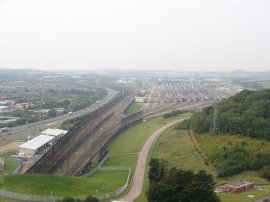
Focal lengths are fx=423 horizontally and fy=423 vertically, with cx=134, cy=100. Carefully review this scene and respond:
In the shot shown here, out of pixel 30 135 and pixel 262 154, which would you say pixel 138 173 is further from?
pixel 30 135

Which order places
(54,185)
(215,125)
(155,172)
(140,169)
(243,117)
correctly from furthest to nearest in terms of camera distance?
1. (215,125)
2. (243,117)
3. (140,169)
4. (155,172)
5. (54,185)

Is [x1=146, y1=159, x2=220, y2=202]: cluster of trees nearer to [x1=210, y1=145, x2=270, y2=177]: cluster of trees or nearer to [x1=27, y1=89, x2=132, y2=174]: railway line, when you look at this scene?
[x1=210, y1=145, x2=270, y2=177]: cluster of trees

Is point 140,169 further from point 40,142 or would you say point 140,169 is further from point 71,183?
point 40,142

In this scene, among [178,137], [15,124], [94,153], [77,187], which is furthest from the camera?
[15,124]

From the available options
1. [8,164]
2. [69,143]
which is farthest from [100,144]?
[8,164]

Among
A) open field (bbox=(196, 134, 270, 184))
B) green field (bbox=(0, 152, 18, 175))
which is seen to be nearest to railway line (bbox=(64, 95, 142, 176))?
green field (bbox=(0, 152, 18, 175))

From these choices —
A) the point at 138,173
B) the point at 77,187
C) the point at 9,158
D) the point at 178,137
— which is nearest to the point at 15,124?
the point at 9,158
